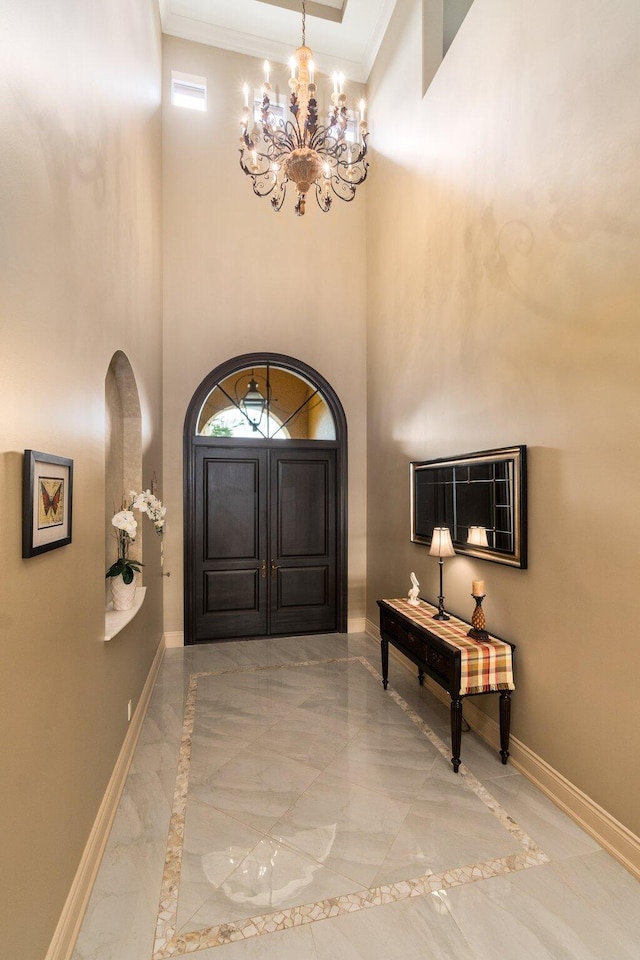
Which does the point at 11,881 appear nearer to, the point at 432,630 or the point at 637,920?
the point at 637,920

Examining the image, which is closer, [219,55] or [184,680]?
[184,680]

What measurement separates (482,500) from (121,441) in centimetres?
281

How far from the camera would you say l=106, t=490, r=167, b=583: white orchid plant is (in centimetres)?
288

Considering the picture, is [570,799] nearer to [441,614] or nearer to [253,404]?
[441,614]

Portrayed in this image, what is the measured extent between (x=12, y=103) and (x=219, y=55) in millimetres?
5684

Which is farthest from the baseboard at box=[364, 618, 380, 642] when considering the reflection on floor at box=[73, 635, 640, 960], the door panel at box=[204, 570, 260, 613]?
the reflection on floor at box=[73, 635, 640, 960]

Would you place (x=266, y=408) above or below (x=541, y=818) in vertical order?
above

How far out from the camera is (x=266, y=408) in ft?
19.0

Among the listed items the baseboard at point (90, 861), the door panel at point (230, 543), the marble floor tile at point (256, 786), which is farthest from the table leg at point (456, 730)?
the door panel at point (230, 543)

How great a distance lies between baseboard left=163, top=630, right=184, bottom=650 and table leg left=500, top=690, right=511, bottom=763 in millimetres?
3620

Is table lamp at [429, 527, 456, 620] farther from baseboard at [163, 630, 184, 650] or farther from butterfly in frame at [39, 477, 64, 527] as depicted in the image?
baseboard at [163, 630, 184, 650]

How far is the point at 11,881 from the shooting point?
53.3 inches

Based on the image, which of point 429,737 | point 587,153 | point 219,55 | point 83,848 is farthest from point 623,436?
point 219,55

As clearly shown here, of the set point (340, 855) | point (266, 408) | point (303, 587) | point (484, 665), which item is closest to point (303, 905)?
point (340, 855)
